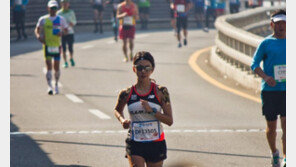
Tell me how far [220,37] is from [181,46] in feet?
21.8

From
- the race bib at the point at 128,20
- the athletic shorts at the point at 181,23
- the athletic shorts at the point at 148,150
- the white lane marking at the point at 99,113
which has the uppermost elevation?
the race bib at the point at 128,20

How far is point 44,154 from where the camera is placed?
1112 centimetres

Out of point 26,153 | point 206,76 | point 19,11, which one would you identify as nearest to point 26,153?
point 26,153

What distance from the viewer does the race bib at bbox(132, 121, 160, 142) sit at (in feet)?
24.7

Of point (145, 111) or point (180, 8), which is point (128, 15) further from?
point (145, 111)

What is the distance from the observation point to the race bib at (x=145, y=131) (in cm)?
754

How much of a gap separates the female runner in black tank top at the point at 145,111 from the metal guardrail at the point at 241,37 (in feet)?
32.0

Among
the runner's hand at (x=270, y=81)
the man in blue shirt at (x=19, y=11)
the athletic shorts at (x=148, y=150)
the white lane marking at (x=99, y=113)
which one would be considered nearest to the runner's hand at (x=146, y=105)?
the athletic shorts at (x=148, y=150)

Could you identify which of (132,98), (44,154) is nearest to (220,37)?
(44,154)

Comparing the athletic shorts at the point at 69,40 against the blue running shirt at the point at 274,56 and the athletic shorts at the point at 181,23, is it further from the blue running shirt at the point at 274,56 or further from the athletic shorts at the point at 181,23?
the blue running shirt at the point at 274,56

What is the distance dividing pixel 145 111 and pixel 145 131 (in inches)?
7.5

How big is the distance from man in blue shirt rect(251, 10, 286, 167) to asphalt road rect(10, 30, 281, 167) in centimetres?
89

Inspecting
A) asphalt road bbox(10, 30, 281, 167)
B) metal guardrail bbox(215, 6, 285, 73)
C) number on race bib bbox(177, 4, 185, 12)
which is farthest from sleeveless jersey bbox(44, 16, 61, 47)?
number on race bib bbox(177, 4, 185, 12)

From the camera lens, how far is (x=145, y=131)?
24.7ft
